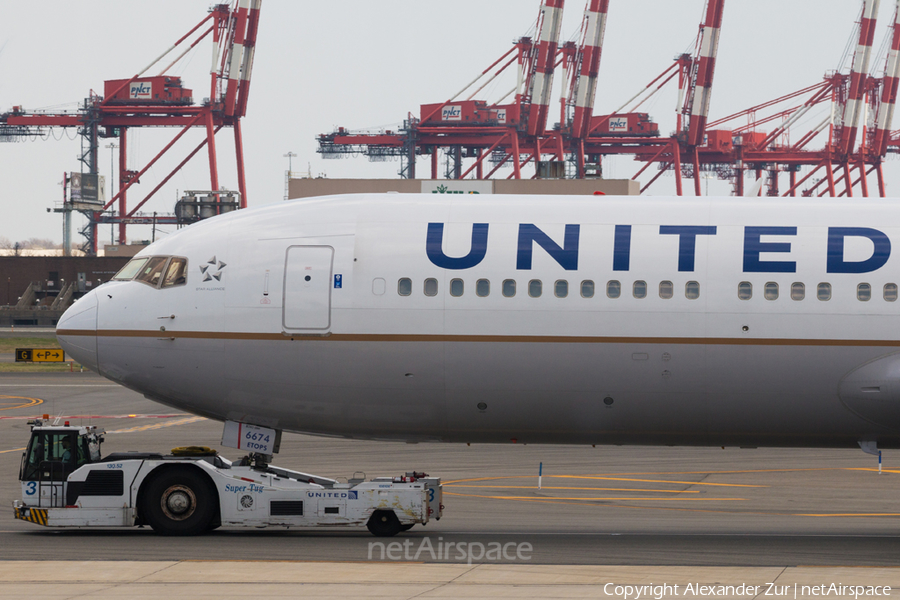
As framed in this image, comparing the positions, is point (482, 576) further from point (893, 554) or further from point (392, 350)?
point (893, 554)

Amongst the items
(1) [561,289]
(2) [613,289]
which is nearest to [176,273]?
(1) [561,289]

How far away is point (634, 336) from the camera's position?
63.1 feet

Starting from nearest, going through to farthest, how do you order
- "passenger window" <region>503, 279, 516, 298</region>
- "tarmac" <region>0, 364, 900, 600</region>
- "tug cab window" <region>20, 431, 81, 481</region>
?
"tarmac" <region>0, 364, 900, 600</region> → "passenger window" <region>503, 279, 516, 298</region> → "tug cab window" <region>20, 431, 81, 481</region>

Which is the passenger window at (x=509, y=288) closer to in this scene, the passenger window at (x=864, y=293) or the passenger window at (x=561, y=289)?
the passenger window at (x=561, y=289)

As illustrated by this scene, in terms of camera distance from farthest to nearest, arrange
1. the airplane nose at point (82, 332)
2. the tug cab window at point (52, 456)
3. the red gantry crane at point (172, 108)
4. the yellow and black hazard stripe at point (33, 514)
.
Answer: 1. the red gantry crane at point (172, 108)
2. the airplane nose at point (82, 332)
3. the tug cab window at point (52, 456)
4. the yellow and black hazard stripe at point (33, 514)

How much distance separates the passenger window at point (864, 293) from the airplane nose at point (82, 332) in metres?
14.3

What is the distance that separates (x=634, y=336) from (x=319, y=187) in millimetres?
66540

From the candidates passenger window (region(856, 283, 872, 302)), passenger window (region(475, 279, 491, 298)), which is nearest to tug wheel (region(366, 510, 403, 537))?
passenger window (region(475, 279, 491, 298))

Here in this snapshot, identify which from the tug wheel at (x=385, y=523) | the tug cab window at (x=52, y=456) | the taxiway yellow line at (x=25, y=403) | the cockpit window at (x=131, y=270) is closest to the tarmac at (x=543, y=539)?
the tug wheel at (x=385, y=523)

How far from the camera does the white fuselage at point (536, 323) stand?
62.8 feet

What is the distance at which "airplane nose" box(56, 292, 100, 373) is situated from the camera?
66.7 ft

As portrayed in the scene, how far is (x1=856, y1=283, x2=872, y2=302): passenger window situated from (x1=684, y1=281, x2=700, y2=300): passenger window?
2.85m

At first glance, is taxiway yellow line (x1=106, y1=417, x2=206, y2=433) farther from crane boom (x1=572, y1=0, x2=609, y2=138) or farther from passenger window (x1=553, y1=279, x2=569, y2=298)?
crane boom (x1=572, y1=0, x2=609, y2=138)

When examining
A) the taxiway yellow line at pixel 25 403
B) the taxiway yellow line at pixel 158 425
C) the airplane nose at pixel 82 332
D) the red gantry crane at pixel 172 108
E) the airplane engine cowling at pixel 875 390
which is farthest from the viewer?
the red gantry crane at pixel 172 108
